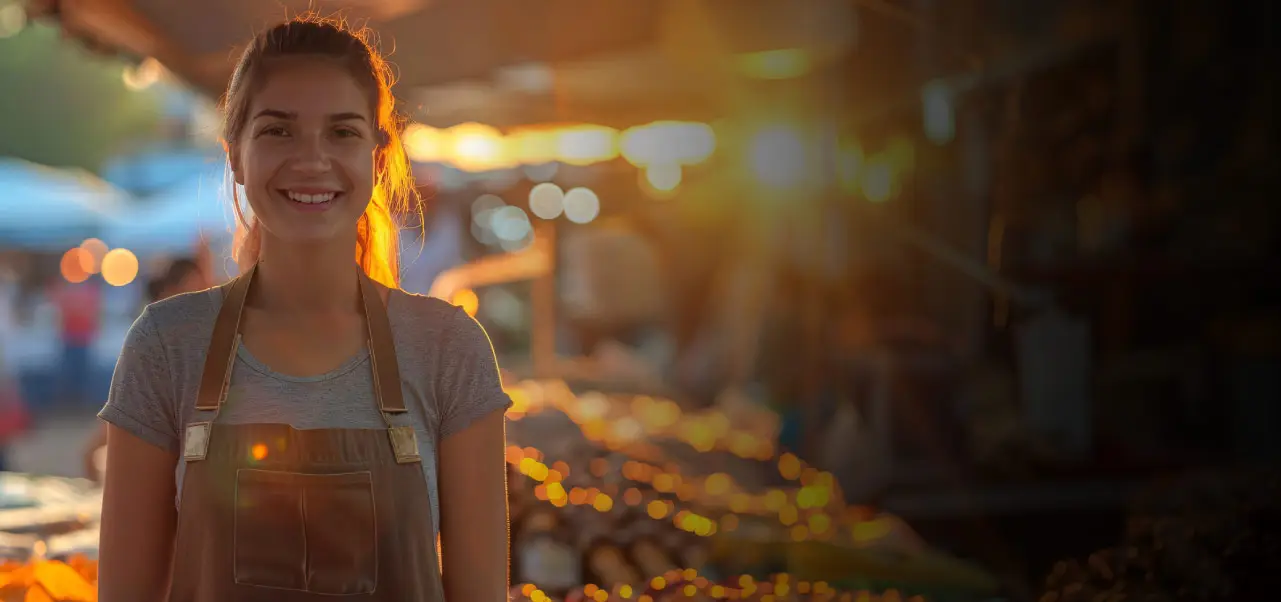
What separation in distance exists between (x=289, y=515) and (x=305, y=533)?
29mm

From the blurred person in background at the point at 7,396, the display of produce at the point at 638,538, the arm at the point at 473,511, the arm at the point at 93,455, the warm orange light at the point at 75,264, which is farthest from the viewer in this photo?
the warm orange light at the point at 75,264

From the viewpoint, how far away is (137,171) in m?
10.4

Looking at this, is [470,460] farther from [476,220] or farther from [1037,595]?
[476,220]

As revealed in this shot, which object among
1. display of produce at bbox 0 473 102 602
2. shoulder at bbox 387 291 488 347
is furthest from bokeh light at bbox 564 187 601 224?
shoulder at bbox 387 291 488 347

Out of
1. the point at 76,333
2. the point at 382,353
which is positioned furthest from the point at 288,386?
the point at 76,333

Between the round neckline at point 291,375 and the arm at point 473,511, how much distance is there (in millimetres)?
156

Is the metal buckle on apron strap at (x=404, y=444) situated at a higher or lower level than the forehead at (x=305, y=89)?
lower

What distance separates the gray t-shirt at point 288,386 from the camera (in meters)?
1.28

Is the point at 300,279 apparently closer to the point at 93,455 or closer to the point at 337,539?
the point at 337,539

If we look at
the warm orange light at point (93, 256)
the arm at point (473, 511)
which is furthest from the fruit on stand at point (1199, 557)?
the warm orange light at point (93, 256)

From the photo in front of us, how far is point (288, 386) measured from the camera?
130cm

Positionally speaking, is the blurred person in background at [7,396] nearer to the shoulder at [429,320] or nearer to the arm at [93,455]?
the arm at [93,455]

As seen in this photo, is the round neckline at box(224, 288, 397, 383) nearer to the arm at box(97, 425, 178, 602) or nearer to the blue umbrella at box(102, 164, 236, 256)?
the arm at box(97, 425, 178, 602)

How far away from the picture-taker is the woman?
126 centimetres
